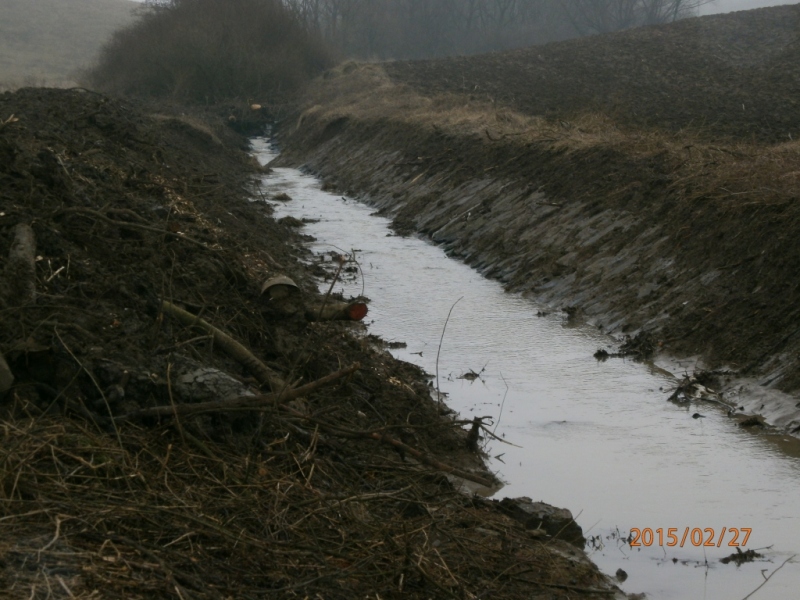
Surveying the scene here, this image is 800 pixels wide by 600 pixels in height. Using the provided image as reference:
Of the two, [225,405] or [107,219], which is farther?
[107,219]

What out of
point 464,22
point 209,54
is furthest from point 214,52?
point 464,22

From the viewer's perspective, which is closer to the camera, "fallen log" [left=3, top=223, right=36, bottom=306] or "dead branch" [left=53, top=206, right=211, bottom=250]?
"fallen log" [left=3, top=223, right=36, bottom=306]

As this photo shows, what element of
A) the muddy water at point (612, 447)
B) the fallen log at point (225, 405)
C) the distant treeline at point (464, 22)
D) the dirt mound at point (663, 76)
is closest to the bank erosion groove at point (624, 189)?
the dirt mound at point (663, 76)

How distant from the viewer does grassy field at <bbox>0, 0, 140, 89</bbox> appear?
59.1 meters

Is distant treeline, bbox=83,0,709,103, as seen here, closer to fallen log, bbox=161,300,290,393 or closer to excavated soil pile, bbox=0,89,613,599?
excavated soil pile, bbox=0,89,613,599

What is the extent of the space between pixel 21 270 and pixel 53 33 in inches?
2815

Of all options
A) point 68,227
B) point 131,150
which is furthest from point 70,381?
point 131,150

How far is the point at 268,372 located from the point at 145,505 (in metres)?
2.04

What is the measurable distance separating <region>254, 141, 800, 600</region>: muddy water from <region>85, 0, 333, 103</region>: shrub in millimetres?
30057

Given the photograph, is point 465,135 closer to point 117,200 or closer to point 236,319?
point 117,200

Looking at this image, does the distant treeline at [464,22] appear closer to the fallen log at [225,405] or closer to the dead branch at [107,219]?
the dead branch at [107,219]

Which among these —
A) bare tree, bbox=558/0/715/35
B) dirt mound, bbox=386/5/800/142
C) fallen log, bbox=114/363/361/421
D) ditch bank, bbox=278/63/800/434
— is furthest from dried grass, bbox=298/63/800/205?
bare tree, bbox=558/0/715/35

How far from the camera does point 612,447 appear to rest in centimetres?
682

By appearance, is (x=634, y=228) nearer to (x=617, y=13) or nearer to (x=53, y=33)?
(x=617, y=13)
